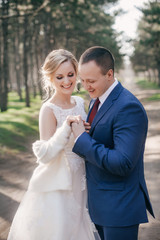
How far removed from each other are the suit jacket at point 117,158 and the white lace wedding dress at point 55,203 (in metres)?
0.38

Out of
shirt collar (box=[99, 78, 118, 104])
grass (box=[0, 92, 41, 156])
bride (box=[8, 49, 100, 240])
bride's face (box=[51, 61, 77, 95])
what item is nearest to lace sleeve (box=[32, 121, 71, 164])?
bride (box=[8, 49, 100, 240])

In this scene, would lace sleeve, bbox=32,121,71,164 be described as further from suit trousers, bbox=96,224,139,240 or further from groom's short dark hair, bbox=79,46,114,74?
suit trousers, bbox=96,224,139,240

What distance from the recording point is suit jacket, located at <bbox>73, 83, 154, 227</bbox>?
2.21 m

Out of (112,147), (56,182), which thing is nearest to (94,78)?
(112,147)

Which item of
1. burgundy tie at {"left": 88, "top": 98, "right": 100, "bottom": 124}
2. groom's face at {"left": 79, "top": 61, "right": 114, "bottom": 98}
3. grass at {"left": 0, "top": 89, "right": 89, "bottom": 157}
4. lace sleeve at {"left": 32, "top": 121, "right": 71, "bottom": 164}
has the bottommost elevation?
grass at {"left": 0, "top": 89, "right": 89, "bottom": 157}

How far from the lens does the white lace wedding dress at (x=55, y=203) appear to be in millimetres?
2854

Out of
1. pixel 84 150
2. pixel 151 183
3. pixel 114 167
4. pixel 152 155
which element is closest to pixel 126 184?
pixel 114 167

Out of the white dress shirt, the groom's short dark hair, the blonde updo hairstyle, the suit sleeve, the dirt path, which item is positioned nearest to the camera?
the suit sleeve

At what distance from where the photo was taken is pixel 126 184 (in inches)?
94.4

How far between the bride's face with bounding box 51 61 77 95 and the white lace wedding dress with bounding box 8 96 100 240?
0.73 ft

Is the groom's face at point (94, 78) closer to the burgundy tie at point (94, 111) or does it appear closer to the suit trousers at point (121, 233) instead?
the burgundy tie at point (94, 111)

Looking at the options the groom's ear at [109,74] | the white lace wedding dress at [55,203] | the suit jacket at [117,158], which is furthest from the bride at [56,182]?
the groom's ear at [109,74]

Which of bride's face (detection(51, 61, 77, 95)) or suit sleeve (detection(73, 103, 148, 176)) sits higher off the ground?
bride's face (detection(51, 61, 77, 95))

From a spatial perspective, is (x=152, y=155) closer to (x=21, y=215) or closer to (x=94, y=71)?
(x=21, y=215)
